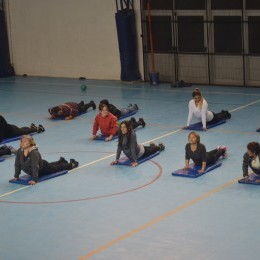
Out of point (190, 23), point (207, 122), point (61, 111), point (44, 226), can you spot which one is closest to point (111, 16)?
point (190, 23)

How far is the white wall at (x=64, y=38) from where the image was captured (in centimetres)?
2816

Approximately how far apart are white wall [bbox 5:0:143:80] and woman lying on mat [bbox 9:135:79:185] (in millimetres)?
11918

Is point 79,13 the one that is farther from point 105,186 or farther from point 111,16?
point 105,186

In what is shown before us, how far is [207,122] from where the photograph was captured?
66.5 feet

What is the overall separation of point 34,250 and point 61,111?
9829mm

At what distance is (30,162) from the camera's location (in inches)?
621

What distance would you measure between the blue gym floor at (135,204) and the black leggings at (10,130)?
332 mm

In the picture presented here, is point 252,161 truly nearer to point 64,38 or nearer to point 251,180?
point 251,180

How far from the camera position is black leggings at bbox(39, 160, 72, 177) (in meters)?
16.3

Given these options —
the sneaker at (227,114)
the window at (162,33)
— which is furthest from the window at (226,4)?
the sneaker at (227,114)

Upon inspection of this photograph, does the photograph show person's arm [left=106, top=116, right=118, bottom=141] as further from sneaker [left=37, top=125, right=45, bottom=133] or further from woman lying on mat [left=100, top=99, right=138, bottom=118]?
sneaker [left=37, top=125, right=45, bottom=133]

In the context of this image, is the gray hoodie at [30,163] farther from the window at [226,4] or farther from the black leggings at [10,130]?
the window at [226,4]

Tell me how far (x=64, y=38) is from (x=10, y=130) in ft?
32.6

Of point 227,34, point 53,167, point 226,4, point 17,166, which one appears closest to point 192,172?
point 53,167
